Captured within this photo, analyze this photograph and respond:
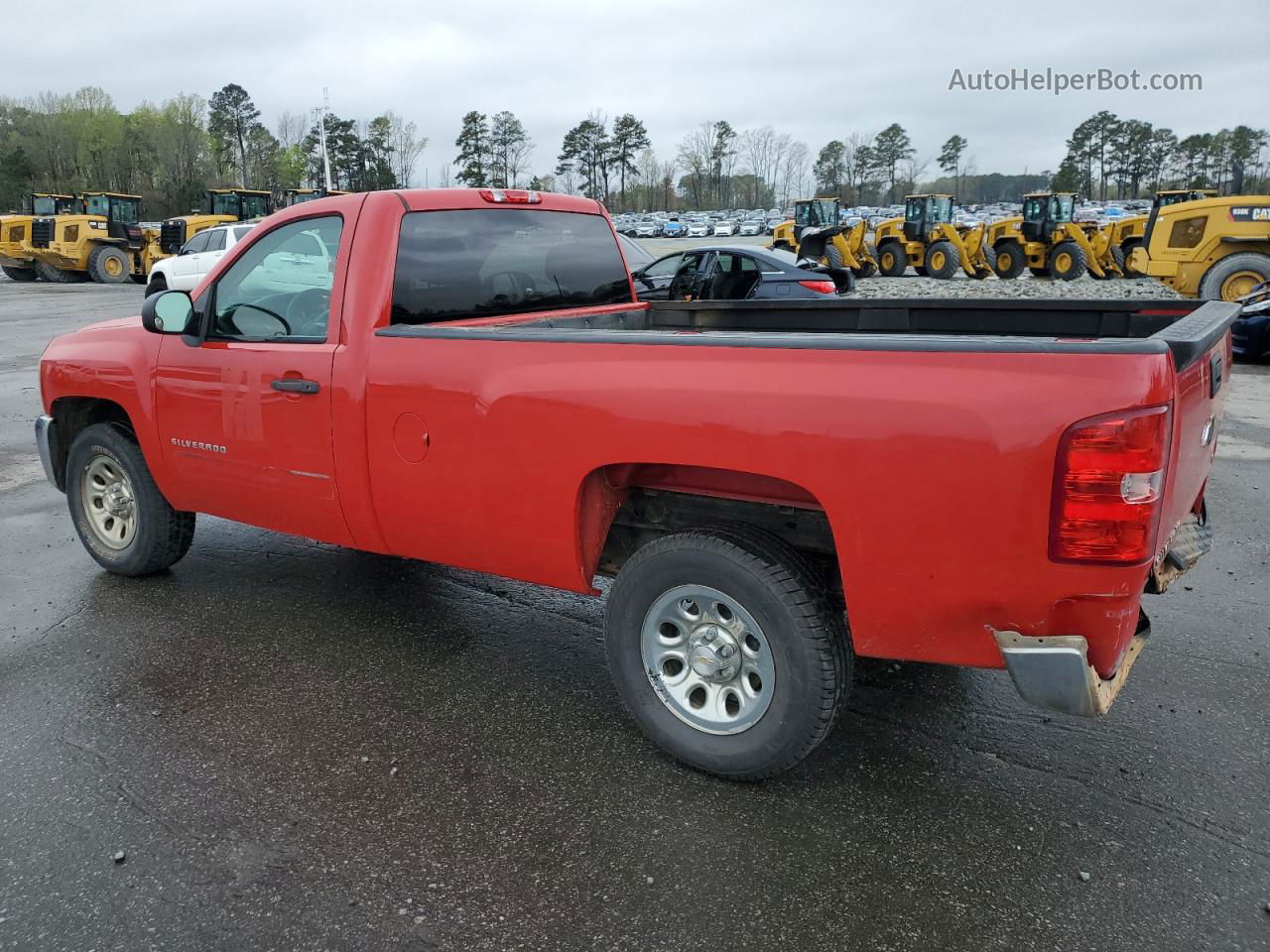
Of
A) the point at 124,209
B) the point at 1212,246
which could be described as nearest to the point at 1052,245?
the point at 1212,246

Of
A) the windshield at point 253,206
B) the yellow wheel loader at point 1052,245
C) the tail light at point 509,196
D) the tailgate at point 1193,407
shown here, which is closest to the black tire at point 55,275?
the windshield at point 253,206

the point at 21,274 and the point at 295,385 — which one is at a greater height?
the point at 21,274

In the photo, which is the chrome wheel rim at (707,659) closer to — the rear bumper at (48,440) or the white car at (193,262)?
the rear bumper at (48,440)

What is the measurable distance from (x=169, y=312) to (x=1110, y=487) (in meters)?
3.82

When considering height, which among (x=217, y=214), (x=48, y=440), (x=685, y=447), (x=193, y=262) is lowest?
(x=48, y=440)

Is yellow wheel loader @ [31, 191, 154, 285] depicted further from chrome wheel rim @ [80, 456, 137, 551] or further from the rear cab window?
the rear cab window

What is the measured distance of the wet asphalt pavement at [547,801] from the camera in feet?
8.28

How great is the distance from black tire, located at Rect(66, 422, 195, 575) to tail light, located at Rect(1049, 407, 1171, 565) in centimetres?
422

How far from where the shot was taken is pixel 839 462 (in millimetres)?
2645

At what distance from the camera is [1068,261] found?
2423 centimetres

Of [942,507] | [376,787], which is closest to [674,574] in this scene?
[942,507]

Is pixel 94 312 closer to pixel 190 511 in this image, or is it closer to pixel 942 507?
pixel 190 511

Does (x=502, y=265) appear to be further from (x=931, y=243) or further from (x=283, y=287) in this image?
(x=931, y=243)

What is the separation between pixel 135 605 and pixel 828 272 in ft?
40.0
